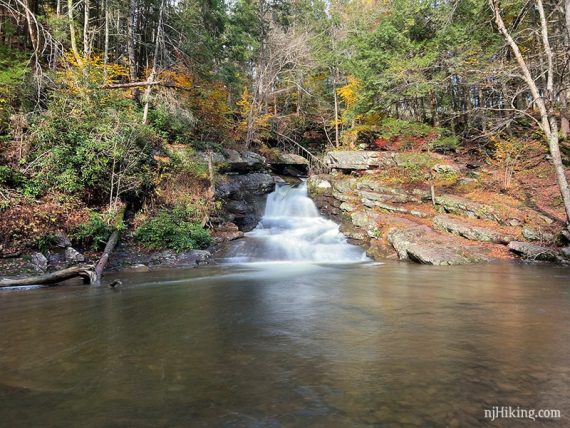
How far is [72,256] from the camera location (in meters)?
10.2

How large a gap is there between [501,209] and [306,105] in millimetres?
17078

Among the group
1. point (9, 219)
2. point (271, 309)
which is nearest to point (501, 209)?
point (271, 309)

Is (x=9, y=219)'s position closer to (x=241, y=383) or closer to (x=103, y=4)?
(x=241, y=383)

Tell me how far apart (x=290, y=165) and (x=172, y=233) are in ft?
42.0

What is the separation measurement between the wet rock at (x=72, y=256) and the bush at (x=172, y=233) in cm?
219

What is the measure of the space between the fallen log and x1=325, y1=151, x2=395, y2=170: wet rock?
47.0 feet

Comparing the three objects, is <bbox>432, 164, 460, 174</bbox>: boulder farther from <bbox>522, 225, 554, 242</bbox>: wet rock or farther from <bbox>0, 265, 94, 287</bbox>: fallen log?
<bbox>0, 265, 94, 287</bbox>: fallen log

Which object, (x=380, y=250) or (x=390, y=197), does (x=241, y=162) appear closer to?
(x=390, y=197)

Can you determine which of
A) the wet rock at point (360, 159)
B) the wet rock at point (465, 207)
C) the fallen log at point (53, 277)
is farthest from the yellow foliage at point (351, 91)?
the fallen log at point (53, 277)

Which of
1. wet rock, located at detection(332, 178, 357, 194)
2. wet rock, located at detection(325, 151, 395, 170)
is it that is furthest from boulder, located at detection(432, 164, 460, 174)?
wet rock, located at detection(332, 178, 357, 194)

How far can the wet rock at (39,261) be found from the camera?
925 cm

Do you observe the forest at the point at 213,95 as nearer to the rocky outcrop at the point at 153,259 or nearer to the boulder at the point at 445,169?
the rocky outcrop at the point at 153,259

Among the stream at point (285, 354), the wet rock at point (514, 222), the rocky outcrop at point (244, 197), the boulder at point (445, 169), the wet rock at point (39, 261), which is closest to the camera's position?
the stream at point (285, 354)

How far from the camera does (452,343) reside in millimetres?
4027
